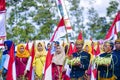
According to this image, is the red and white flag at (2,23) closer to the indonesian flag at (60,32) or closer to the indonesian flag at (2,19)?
the indonesian flag at (2,19)

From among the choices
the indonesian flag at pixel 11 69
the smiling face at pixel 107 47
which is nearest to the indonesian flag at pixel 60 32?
the indonesian flag at pixel 11 69

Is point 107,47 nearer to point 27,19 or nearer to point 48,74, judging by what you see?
point 48,74

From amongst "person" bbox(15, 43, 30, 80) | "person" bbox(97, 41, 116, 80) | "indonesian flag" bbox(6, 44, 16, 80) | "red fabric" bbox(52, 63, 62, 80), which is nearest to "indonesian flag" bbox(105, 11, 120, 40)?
"red fabric" bbox(52, 63, 62, 80)

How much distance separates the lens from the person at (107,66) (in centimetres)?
1224

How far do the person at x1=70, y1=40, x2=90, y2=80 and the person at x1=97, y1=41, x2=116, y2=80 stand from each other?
761 mm

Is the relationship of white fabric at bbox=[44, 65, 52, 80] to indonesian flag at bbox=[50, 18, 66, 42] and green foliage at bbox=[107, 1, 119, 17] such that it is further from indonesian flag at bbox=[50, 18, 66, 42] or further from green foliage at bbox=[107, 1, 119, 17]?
green foliage at bbox=[107, 1, 119, 17]

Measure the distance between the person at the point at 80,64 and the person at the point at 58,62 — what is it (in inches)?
66.5

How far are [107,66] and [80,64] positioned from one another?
3.37 feet

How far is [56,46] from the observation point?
1505 centimetres

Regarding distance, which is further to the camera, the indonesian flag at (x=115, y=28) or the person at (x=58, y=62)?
the person at (x=58, y=62)

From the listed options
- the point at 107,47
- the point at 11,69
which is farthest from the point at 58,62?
the point at 107,47

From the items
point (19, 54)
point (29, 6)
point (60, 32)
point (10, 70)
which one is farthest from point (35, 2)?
point (10, 70)

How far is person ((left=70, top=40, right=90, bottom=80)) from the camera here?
13227 millimetres

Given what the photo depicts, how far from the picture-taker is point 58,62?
1534 centimetres
